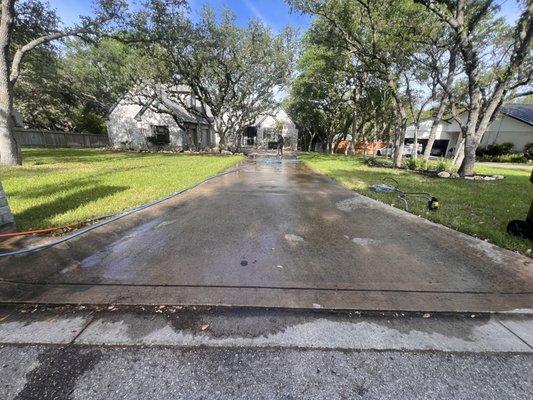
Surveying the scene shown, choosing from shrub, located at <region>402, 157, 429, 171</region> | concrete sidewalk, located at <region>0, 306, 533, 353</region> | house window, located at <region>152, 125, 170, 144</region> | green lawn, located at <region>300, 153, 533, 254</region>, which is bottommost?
concrete sidewalk, located at <region>0, 306, 533, 353</region>

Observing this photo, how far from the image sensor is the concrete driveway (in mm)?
2529

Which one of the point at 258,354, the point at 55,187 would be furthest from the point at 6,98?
the point at 258,354

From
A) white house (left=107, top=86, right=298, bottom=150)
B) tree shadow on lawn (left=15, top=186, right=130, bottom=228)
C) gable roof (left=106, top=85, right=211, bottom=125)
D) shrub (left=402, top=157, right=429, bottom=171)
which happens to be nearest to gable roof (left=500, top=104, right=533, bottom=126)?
shrub (left=402, top=157, right=429, bottom=171)

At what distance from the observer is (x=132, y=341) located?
1951 mm

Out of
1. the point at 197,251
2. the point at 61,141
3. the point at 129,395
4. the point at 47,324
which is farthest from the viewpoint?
the point at 61,141

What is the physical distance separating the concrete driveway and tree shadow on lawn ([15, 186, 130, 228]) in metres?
1.19

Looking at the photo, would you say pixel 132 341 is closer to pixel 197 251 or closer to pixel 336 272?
pixel 197 251

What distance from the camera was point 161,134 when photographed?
24.7 metres

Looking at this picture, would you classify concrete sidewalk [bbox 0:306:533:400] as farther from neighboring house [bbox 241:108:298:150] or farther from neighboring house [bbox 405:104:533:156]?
neighboring house [bbox 241:108:298:150]

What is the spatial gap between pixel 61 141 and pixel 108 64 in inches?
325

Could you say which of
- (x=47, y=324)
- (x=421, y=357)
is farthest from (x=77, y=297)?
(x=421, y=357)

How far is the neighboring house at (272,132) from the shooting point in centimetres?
3650

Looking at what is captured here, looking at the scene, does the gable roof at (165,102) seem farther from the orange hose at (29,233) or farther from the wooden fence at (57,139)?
the orange hose at (29,233)

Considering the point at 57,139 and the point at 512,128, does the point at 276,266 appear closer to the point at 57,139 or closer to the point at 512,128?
the point at 57,139
